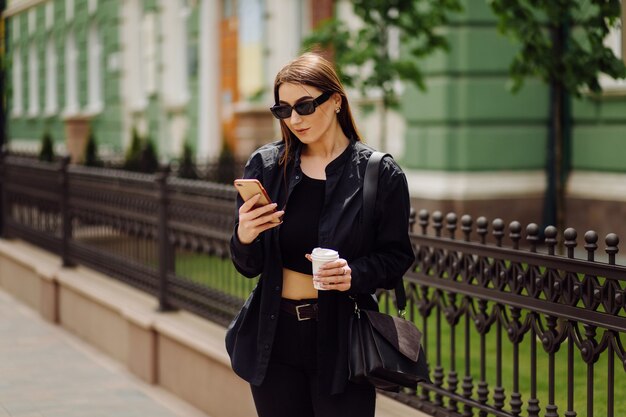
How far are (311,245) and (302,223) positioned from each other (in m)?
0.08

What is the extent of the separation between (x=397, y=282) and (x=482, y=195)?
9678 millimetres

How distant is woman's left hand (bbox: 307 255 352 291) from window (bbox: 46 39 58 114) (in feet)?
96.4

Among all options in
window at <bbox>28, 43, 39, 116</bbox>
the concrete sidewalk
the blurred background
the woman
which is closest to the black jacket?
the woman

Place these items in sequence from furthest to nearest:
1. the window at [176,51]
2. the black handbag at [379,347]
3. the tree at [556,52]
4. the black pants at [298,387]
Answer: the window at [176,51]
the tree at [556,52]
the black pants at [298,387]
the black handbag at [379,347]

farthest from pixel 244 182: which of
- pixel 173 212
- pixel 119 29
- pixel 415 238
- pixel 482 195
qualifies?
pixel 119 29

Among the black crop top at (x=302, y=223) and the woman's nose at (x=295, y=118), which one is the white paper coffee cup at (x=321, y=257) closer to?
the black crop top at (x=302, y=223)

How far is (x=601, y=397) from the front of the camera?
19.3ft

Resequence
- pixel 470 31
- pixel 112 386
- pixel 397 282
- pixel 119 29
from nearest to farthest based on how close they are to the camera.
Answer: pixel 397 282, pixel 112 386, pixel 470 31, pixel 119 29

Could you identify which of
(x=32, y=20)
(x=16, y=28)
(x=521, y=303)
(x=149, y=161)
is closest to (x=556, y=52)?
(x=521, y=303)

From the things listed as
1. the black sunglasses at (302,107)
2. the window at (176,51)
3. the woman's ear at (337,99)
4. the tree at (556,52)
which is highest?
the window at (176,51)

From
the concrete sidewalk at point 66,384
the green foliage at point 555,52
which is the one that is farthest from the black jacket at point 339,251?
the green foliage at point 555,52

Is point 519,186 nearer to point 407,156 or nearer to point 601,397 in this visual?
point 407,156

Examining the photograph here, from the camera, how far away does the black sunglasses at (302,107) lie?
3.68 m

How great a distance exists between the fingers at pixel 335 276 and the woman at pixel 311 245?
69mm
